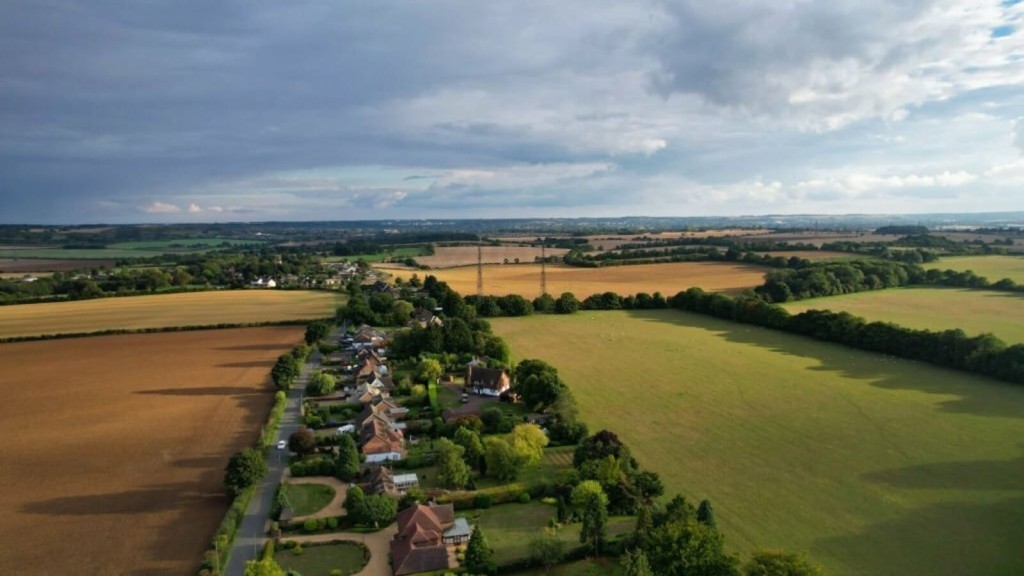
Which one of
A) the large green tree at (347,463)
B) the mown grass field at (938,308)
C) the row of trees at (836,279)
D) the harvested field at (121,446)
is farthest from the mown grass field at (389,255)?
the large green tree at (347,463)

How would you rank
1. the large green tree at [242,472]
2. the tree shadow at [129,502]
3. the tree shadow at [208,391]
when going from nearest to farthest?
the tree shadow at [129,502] → the large green tree at [242,472] → the tree shadow at [208,391]

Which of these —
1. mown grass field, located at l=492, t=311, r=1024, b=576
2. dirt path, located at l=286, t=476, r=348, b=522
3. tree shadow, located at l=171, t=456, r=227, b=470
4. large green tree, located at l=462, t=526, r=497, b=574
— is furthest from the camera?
tree shadow, located at l=171, t=456, r=227, b=470

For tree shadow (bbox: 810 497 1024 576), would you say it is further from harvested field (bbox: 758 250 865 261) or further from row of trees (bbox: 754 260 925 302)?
harvested field (bbox: 758 250 865 261)

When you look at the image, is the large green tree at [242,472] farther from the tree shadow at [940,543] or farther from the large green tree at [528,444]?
the tree shadow at [940,543]

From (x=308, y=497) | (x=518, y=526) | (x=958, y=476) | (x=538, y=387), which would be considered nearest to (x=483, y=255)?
(x=538, y=387)

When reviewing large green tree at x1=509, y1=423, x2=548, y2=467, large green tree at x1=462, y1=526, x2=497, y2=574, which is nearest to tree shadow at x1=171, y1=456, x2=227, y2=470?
large green tree at x1=509, y1=423, x2=548, y2=467
